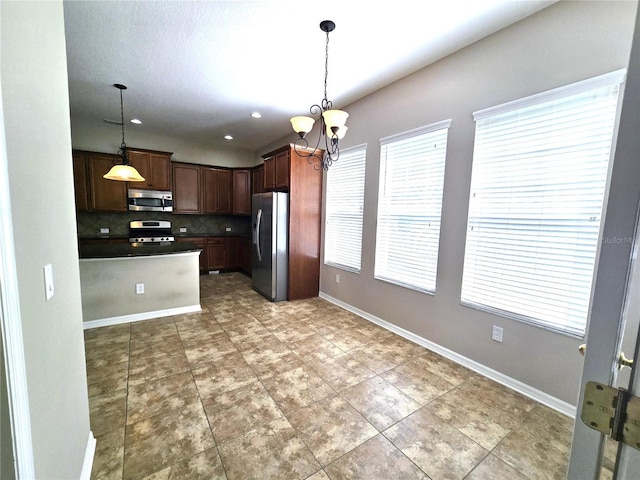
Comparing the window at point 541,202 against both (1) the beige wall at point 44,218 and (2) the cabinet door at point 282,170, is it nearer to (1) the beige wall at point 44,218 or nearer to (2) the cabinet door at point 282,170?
(2) the cabinet door at point 282,170

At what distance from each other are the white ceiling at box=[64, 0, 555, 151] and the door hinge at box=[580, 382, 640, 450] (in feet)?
8.18

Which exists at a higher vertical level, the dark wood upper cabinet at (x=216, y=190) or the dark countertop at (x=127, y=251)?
the dark wood upper cabinet at (x=216, y=190)

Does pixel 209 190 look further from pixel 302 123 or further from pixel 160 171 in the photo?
pixel 302 123

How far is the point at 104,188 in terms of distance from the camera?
489cm

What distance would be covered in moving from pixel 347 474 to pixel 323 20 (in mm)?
3157

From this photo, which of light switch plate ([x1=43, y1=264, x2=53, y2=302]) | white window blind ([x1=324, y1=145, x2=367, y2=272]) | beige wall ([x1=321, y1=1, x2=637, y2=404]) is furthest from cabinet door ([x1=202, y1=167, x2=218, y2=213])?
light switch plate ([x1=43, y1=264, x2=53, y2=302])

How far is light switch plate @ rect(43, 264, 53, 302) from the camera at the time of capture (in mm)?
950

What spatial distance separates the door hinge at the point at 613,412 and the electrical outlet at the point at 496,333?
6.51 ft

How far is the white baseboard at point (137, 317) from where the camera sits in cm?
318

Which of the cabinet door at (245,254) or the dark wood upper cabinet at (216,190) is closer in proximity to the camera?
the dark wood upper cabinet at (216,190)

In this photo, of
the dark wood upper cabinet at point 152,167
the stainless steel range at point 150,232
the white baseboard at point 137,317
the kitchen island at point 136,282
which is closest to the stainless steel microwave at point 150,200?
the dark wood upper cabinet at point 152,167

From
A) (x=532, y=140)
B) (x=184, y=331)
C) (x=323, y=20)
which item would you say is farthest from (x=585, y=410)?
(x=184, y=331)

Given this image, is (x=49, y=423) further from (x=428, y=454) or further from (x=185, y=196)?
(x=185, y=196)

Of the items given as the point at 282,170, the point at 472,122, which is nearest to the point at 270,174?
the point at 282,170
